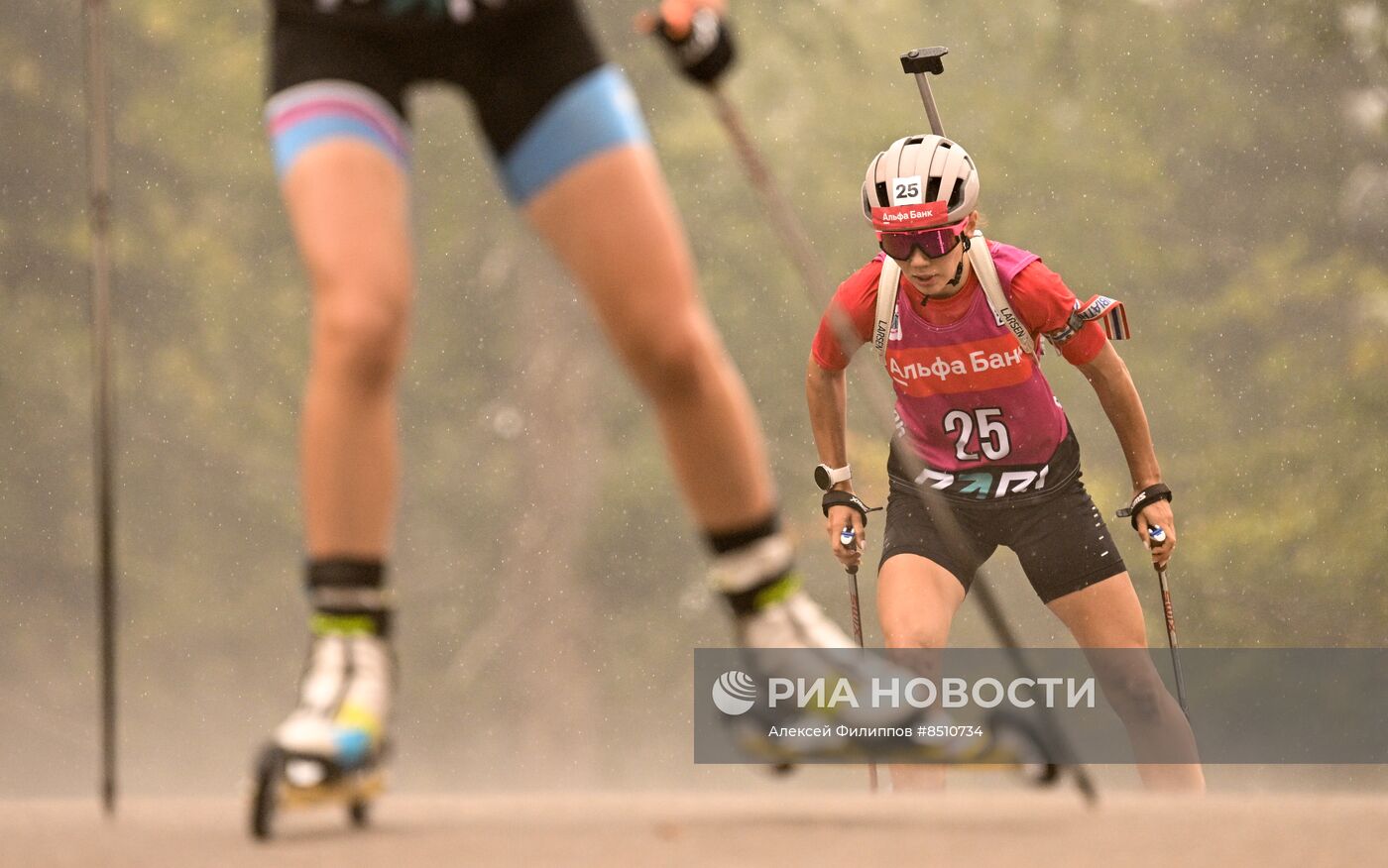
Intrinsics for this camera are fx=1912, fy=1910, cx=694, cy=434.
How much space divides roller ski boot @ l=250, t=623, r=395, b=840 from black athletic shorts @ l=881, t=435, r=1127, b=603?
141 inches

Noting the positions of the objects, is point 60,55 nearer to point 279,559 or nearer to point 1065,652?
point 279,559

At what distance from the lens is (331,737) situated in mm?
3258

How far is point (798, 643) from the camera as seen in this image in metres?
3.59

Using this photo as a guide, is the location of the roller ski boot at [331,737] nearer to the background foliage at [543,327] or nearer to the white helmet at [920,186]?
the white helmet at [920,186]

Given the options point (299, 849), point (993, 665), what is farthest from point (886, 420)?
point (993, 665)

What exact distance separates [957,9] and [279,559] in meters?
14.6

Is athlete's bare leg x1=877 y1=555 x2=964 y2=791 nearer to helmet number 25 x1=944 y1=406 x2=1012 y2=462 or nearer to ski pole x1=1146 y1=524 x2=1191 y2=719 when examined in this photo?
helmet number 25 x1=944 y1=406 x2=1012 y2=462

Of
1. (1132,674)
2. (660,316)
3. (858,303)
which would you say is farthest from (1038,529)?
(660,316)

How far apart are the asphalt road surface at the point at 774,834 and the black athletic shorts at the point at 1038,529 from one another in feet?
8.72

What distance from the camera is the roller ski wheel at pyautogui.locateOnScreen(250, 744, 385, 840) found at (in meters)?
3.23

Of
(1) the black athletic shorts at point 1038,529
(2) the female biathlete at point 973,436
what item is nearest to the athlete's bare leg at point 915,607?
(2) the female biathlete at point 973,436

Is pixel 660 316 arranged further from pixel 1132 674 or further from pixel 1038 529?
pixel 1132 674

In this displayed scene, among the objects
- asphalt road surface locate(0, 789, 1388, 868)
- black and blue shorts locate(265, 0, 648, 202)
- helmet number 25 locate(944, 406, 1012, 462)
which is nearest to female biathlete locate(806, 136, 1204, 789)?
helmet number 25 locate(944, 406, 1012, 462)

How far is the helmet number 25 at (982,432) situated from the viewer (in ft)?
22.1
